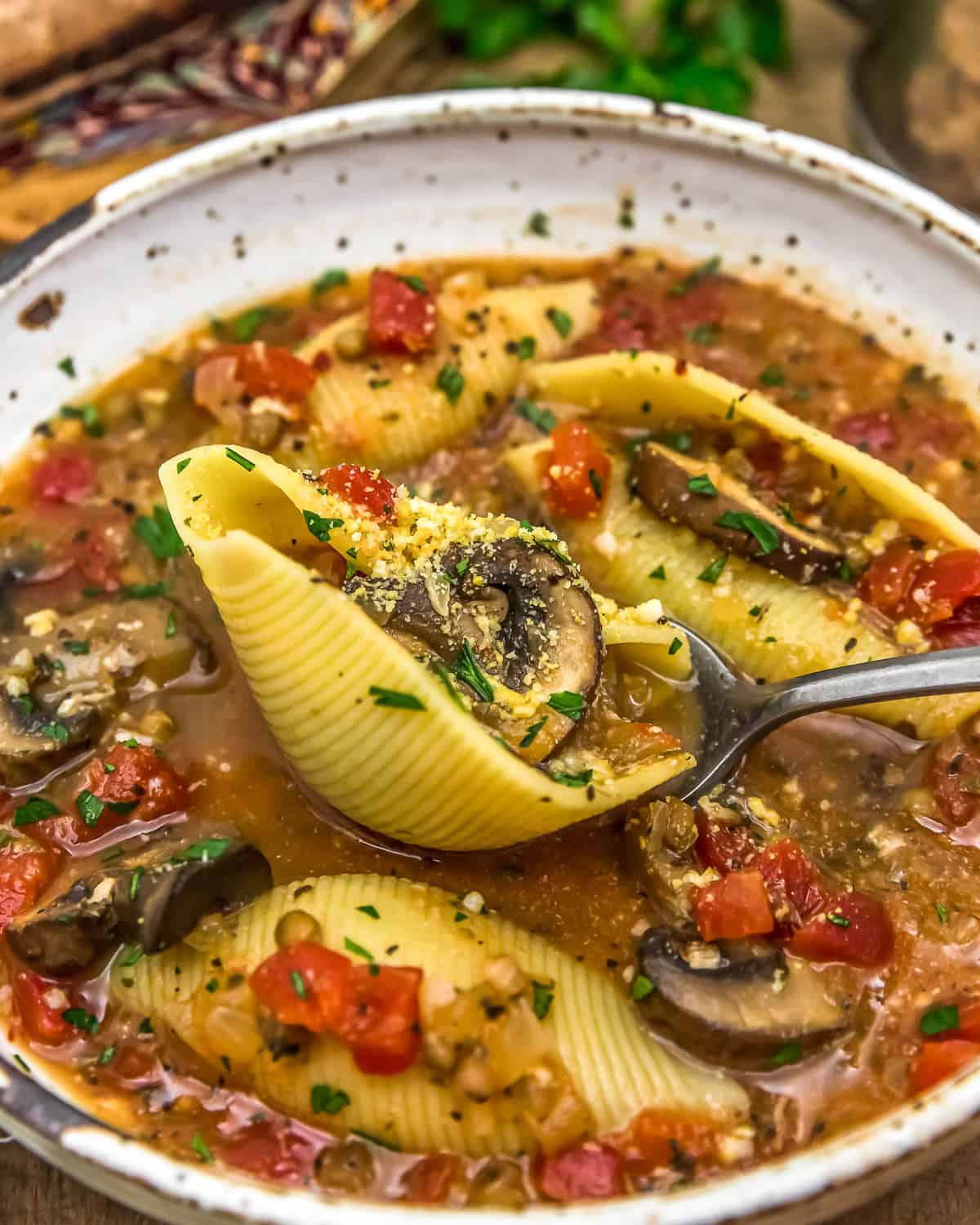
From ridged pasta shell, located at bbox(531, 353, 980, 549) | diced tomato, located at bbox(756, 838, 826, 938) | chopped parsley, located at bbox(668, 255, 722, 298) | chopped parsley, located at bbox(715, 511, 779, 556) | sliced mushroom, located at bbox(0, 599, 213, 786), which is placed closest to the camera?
diced tomato, located at bbox(756, 838, 826, 938)

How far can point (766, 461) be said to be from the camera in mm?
4137

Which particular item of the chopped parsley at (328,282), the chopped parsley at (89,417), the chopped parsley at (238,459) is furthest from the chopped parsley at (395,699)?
the chopped parsley at (328,282)

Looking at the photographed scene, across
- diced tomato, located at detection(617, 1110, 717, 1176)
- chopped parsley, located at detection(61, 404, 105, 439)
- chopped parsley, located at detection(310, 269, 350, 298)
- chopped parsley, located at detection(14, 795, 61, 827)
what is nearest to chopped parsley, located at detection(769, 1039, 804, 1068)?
diced tomato, located at detection(617, 1110, 717, 1176)

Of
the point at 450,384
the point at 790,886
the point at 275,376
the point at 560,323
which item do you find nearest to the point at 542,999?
the point at 790,886

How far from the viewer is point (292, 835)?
139 inches

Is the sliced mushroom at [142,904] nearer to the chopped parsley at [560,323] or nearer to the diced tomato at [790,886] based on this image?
the diced tomato at [790,886]

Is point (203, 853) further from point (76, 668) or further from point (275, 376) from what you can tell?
point (275, 376)

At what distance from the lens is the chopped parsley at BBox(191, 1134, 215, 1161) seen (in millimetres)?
2822

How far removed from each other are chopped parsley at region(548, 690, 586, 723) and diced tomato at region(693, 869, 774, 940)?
612 mm

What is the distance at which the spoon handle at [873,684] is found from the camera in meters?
3.27

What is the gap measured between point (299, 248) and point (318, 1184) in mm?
3463

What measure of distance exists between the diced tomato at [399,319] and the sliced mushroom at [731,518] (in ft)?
3.35

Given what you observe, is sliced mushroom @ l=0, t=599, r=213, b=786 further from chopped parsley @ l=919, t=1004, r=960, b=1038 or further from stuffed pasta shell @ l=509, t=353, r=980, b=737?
chopped parsley @ l=919, t=1004, r=960, b=1038

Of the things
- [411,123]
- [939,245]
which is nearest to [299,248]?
[411,123]
